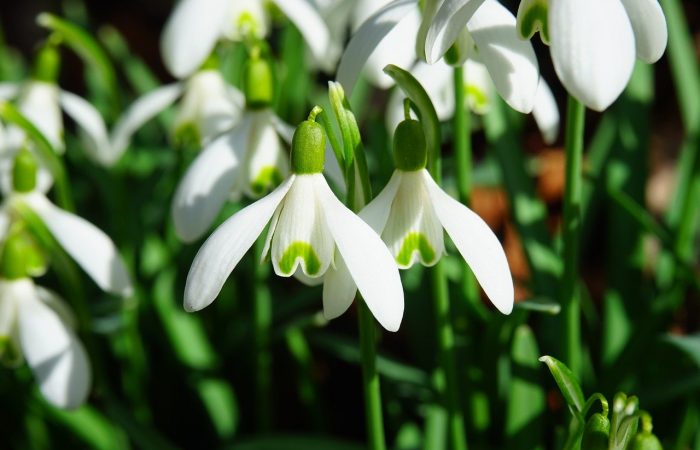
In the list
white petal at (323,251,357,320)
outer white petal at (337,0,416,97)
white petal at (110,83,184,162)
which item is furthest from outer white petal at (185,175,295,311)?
white petal at (110,83,184,162)

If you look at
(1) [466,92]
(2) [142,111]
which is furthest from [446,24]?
(2) [142,111]

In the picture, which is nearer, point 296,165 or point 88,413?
point 296,165

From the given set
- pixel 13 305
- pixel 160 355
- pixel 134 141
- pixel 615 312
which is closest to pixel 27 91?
pixel 13 305

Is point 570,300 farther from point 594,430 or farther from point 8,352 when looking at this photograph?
point 8,352

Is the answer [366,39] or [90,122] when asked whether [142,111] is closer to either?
[90,122]

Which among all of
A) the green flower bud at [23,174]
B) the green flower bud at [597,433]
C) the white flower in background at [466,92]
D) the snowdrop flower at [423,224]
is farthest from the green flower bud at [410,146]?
the green flower bud at [23,174]

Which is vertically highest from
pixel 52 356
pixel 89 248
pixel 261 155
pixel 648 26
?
pixel 648 26
